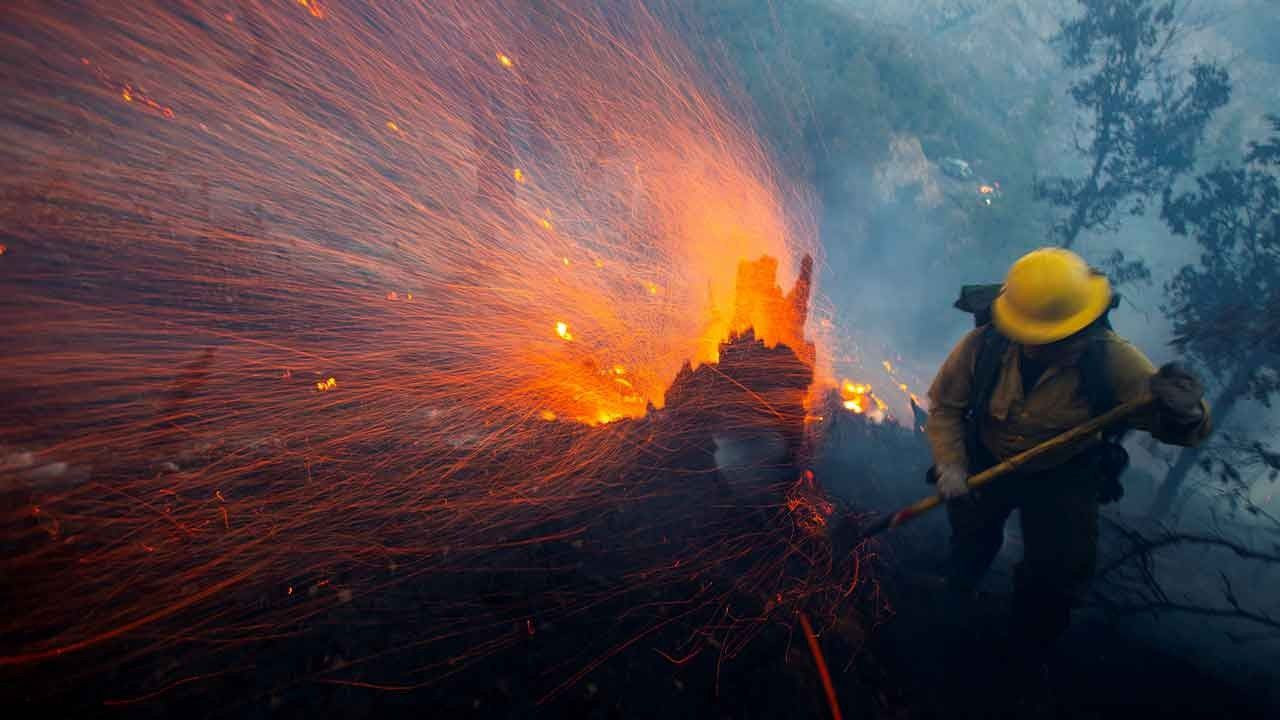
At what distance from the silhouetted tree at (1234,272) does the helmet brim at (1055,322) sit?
7105 millimetres

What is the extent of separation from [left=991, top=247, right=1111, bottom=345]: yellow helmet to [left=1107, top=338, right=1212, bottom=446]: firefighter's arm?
1.01 ft

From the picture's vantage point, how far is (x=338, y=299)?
30.6 feet

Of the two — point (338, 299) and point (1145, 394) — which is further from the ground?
point (1145, 394)

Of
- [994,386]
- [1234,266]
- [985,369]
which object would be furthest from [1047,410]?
[1234,266]

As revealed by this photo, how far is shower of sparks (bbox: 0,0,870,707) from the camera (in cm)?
354

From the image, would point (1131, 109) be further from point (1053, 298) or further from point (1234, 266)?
point (1053, 298)

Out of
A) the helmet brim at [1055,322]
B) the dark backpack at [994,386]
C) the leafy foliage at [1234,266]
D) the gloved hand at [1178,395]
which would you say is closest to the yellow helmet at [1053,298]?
the helmet brim at [1055,322]

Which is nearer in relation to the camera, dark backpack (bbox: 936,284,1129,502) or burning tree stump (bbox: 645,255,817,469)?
dark backpack (bbox: 936,284,1129,502)

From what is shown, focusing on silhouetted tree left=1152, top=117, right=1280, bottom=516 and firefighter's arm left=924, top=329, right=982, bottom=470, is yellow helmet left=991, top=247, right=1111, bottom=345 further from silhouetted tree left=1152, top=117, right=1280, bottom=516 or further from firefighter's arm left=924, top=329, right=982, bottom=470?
silhouetted tree left=1152, top=117, right=1280, bottom=516

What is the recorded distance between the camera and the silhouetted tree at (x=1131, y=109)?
1216 centimetres

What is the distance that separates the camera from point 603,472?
4.89 meters

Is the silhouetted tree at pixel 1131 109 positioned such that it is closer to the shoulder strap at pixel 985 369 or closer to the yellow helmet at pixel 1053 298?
the yellow helmet at pixel 1053 298

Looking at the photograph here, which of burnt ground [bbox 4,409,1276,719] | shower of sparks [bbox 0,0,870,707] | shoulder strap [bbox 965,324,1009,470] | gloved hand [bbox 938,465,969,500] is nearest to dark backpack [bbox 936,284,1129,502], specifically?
shoulder strap [bbox 965,324,1009,470]

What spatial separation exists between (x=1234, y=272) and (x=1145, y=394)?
10.7m
